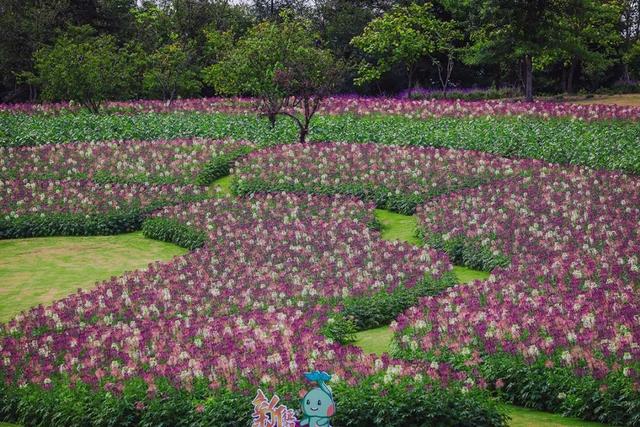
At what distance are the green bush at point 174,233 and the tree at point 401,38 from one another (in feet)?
65.1

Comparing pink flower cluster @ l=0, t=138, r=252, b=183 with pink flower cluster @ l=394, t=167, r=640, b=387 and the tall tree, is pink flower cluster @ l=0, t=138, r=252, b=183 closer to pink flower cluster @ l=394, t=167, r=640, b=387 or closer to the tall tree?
pink flower cluster @ l=394, t=167, r=640, b=387

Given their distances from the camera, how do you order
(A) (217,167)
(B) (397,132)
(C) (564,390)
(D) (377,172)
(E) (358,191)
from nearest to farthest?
(C) (564,390), (E) (358,191), (D) (377,172), (A) (217,167), (B) (397,132)

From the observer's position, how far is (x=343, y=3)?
43.4 metres

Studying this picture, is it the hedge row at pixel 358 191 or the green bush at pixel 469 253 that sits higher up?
the hedge row at pixel 358 191

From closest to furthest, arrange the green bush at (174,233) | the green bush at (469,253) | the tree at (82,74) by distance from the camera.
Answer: the green bush at (469,253) → the green bush at (174,233) → the tree at (82,74)

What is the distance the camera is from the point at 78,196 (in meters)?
17.9

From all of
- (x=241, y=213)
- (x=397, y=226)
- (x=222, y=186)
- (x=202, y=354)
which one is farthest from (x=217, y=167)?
(x=202, y=354)

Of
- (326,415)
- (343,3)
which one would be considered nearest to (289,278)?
(326,415)

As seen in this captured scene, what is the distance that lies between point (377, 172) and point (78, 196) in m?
6.11

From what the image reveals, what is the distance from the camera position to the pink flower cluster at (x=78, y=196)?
686 inches

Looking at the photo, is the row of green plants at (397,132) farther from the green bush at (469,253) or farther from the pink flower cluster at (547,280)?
the green bush at (469,253)

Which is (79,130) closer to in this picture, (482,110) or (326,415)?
(482,110)

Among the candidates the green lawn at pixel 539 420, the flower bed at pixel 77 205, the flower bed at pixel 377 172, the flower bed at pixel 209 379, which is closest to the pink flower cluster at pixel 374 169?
the flower bed at pixel 377 172

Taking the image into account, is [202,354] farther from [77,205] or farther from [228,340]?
[77,205]
